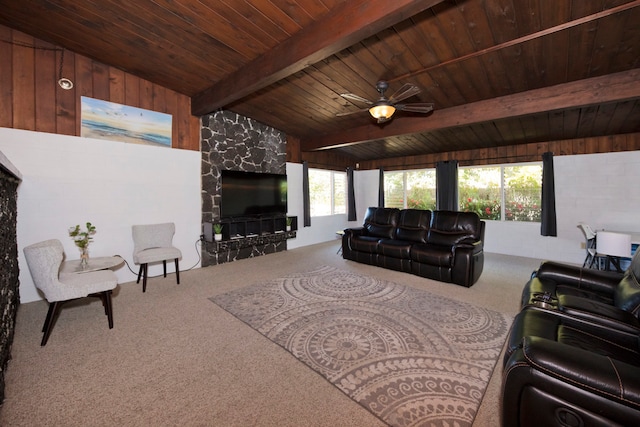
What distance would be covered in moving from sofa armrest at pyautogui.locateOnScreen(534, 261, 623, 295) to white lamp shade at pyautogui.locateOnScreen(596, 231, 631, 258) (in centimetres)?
133

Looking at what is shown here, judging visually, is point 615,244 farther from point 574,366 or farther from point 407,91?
point 574,366

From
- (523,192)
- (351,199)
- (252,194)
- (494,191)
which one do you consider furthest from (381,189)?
(252,194)

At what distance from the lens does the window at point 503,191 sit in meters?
5.84

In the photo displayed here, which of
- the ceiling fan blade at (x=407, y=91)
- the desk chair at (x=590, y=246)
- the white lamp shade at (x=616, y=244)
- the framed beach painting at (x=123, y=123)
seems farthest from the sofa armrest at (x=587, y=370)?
the framed beach painting at (x=123, y=123)

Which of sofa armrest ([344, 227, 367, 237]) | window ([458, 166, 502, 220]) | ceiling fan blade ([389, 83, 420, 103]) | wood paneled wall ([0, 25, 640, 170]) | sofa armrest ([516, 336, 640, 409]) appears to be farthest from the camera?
window ([458, 166, 502, 220])

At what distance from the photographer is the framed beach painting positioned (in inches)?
149

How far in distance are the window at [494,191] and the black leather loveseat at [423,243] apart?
2.20 m

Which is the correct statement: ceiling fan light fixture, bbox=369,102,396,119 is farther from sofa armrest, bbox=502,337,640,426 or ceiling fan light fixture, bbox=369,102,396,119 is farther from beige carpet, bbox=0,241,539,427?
sofa armrest, bbox=502,337,640,426

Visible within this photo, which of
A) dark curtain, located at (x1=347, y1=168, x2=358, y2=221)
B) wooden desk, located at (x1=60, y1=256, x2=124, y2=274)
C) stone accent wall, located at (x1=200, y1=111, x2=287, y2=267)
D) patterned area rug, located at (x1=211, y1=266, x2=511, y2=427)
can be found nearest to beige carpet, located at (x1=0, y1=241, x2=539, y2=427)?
patterned area rug, located at (x1=211, y1=266, x2=511, y2=427)

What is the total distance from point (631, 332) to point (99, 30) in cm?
550

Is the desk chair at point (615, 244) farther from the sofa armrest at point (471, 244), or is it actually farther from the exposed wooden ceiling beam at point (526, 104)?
the exposed wooden ceiling beam at point (526, 104)

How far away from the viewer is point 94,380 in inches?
75.7

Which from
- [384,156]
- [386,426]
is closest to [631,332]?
[386,426]

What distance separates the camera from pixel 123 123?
159 inches
